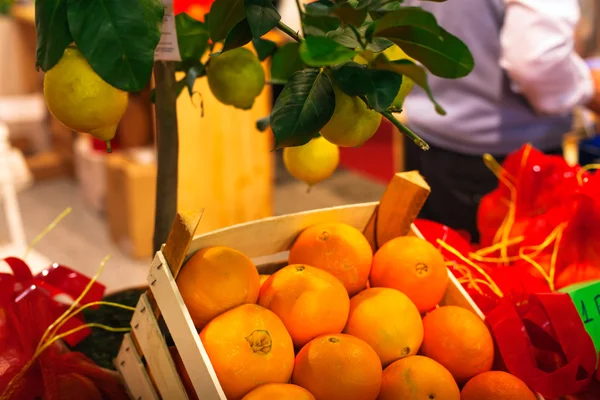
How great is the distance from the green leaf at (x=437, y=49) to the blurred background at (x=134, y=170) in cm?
149

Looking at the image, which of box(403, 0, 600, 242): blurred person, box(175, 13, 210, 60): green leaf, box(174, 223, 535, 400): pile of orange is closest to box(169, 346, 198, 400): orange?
box(174, 223, 535, 400): pile of orange

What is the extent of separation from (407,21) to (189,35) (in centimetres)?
40

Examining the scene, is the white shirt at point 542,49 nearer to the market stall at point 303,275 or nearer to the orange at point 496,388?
the market stall at point 303,275

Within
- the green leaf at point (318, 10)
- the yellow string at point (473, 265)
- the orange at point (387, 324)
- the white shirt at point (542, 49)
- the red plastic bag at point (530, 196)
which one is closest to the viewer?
the green leaf at point (318, 10)

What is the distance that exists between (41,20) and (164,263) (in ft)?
0.94

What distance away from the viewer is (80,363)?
868 mm

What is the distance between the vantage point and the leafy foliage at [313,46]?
609 mm

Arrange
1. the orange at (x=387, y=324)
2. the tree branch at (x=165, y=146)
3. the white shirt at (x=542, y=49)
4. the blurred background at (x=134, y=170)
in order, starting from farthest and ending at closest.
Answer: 1. the blurred background at (x=134, y=170)
2. the white shirt at (x=542, y=49)
3. the tree branch at (x=165, y=146)
4. the orange at (x=387, y=324)

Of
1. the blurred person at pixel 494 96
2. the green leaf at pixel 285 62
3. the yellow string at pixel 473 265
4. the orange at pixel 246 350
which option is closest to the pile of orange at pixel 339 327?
the orange at pixel 246 350

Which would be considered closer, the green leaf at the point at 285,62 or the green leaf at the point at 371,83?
the green leaf at the point at 371,83

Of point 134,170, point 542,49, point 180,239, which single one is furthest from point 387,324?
point 134,170

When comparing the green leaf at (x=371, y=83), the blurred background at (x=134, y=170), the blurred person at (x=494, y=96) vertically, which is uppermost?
the green leaf at (x=371, y=83)

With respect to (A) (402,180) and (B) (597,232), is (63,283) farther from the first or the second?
(B) (597,232)

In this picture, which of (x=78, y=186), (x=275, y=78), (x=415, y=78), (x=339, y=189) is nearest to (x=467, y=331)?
(x=415, y=78)
